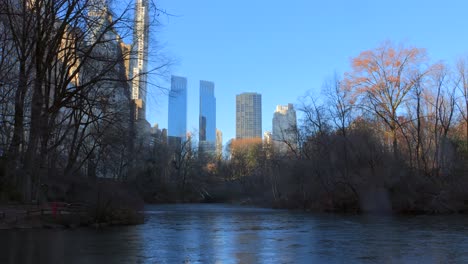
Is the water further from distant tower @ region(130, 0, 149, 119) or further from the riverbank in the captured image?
distant tower @ region(130, 0, 149, 119)

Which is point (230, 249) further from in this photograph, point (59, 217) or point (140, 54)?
point (140, 54)

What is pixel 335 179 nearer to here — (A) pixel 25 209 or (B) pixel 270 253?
(A) pixel 25 209

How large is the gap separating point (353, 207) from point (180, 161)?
64.0m

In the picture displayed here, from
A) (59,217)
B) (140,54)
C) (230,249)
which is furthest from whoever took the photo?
(140,54)

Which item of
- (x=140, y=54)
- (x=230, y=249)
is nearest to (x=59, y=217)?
(x=140, y=54)

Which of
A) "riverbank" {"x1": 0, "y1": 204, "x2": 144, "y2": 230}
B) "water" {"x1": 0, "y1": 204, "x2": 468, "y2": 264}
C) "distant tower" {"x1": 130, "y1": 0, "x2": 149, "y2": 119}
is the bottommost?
"water" {"x1": 0, "y1": 204, "x2": 468, "y2": 264}

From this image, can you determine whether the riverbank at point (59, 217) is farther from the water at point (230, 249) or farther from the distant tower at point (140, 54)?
the distant tower at point (140, 54)

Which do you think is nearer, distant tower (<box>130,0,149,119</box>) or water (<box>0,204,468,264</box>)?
water (<box>0,204,468,264</box>)

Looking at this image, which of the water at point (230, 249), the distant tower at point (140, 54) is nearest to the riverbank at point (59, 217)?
the water at point (230, 249)

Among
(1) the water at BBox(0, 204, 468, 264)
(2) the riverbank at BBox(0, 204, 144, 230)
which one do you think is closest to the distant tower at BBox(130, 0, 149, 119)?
(2) the riverbank at BBox(0, 204, 144, 230)

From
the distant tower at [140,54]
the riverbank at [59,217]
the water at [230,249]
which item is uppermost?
the distant tower at [140,54]

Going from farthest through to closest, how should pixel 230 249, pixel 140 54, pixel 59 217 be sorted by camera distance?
1. pixel 140 54
2. pixel 59 217
3. pixel 230 249

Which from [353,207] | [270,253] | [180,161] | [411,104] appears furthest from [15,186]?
[180,161]

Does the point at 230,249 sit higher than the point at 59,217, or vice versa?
the point at 59,217
